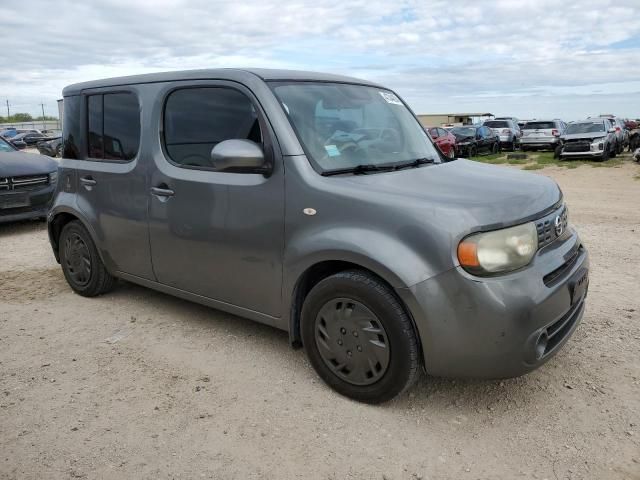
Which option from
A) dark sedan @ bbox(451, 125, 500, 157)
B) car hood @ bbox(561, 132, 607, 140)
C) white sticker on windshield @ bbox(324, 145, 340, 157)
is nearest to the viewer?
white sticker on windshield @ bbox(324, 145, 340, 157)

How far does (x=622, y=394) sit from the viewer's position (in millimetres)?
3156

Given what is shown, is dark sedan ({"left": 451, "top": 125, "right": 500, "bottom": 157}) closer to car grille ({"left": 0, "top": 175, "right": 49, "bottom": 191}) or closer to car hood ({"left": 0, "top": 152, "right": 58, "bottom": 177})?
car hood ({"left": 0, "top": 152, "right": 58, "bottom": 177})

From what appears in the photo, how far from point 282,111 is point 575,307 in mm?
2056

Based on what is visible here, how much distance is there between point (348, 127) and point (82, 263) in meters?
2.86

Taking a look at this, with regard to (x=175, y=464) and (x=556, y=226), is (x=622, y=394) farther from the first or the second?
(x=175, y=464)

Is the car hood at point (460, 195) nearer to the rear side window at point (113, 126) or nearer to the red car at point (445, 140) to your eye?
the rear side window at point (113, 126)

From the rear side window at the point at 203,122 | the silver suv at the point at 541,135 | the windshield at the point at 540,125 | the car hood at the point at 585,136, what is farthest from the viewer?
the windshield at the point at 540,125

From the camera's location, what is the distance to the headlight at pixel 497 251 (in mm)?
2664

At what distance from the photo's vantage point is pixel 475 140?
23.4 meters

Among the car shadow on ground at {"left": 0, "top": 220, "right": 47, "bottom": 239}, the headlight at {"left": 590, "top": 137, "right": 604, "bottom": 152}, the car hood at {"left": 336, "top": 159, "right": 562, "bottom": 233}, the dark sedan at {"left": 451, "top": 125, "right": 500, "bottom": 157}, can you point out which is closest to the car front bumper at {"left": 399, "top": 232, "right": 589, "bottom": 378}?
the car hood at {"left": 336, "top": 159, "right": 562, "bottom": 233}

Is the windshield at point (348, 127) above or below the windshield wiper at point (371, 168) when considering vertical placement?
above

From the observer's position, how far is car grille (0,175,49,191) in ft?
26.1

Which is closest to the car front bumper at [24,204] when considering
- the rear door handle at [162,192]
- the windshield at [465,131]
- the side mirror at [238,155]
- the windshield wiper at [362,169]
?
the rear door handle at [162,192]

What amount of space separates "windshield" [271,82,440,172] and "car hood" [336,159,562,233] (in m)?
0.23
